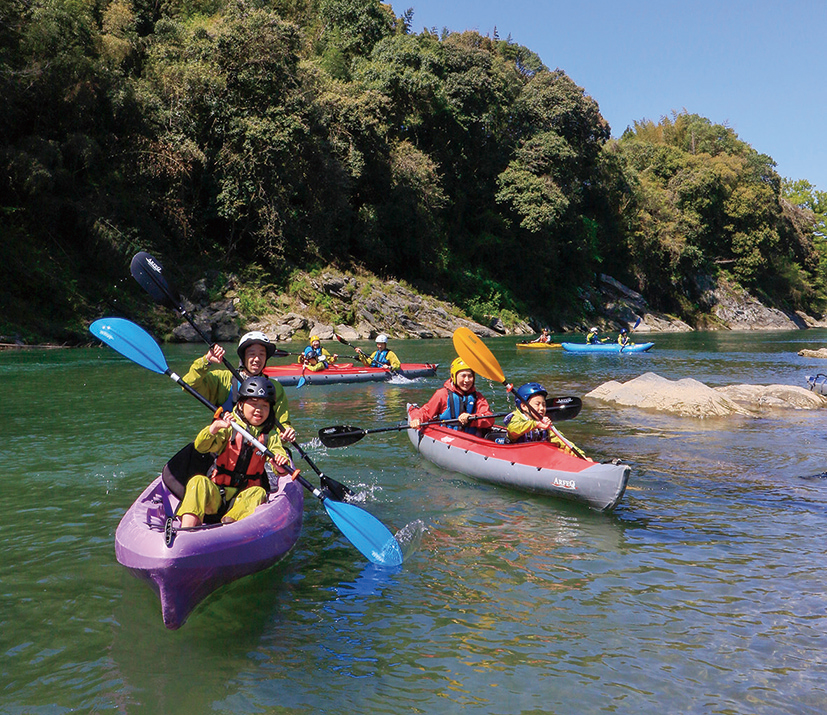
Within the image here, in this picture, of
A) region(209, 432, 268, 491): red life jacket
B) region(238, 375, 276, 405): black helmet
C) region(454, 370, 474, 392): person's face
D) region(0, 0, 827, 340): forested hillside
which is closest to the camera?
region(238, 375, 276, 405): black helmet

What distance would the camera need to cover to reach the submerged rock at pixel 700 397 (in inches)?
416

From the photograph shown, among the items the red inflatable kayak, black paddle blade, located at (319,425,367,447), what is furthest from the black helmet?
the red inflatable kayak

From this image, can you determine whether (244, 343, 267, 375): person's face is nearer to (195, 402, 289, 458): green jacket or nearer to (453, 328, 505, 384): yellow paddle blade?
(195, 402, 289, 458): green jacket

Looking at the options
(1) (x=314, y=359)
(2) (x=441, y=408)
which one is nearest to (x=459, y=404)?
(2) (x=441, y=408)

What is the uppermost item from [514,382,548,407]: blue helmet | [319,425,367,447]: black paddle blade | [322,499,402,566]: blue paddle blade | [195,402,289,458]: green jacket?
[514,382,548,407]: blue helmet

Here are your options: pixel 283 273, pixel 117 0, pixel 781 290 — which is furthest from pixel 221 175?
pixel 781 290

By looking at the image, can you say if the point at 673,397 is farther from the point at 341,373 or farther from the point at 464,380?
the point at 341,373

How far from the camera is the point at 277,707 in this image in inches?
115

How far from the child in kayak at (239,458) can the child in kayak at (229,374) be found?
360mm

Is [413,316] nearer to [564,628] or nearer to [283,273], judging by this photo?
[283,273]

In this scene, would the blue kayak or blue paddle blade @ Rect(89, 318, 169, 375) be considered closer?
blue paddle blade @ Rect(89, 318, 169, 375)

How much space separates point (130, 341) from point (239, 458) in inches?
60.5

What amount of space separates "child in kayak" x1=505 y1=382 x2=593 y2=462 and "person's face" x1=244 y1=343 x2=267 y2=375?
7.98 feet

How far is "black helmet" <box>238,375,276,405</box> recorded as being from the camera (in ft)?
14.2
